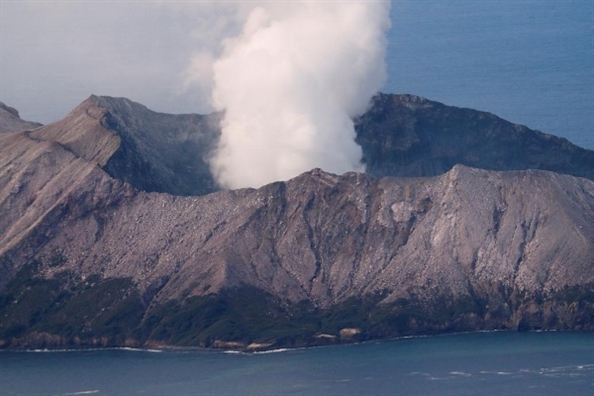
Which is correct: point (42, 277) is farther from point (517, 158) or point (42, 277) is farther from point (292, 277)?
point (517, 158)

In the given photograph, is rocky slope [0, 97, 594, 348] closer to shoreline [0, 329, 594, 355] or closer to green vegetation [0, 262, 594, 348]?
green vegetation [0, 262, 594, 348]

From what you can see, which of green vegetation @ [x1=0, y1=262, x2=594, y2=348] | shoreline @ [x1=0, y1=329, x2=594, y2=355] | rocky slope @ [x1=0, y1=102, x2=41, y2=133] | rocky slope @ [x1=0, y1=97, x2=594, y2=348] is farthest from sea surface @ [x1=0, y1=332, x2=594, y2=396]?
rocky slope @ [x1=0, y1=102, x2=41, y2=133]

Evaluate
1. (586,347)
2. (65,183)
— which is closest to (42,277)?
(65,183)

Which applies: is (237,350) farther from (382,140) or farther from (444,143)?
(444,143)

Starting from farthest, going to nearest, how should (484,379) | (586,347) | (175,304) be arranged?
(175,304)
(586,347)
(484,379)

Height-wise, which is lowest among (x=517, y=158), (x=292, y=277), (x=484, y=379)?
(x=484, y=379)

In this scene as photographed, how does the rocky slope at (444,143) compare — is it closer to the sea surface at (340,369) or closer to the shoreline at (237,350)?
the shoreline at (237,350)

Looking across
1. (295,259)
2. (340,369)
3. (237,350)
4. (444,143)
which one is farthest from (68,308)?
(444,143)

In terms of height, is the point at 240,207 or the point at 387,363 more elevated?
the point at 240,207
